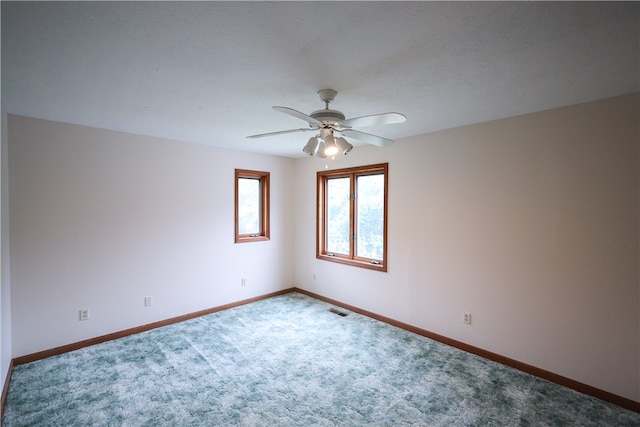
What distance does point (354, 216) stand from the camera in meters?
4.52

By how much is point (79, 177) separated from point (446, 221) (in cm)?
392

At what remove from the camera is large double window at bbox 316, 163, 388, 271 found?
4191 mm

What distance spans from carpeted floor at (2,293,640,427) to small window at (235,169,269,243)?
1674mm

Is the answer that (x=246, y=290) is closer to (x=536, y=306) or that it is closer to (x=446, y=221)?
(x=446, y=221)

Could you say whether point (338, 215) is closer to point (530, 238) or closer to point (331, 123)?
point (530, 238)

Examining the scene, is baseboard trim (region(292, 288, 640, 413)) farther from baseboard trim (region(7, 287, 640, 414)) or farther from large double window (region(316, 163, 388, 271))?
large double window (region(316, 163, 388, 271))

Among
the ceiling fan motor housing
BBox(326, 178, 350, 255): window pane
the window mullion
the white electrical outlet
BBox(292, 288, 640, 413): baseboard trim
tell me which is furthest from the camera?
BBox(326, 178, 350, 255): window pane

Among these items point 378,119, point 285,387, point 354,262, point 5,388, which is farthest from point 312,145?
point 5,388

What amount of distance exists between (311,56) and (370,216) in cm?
283

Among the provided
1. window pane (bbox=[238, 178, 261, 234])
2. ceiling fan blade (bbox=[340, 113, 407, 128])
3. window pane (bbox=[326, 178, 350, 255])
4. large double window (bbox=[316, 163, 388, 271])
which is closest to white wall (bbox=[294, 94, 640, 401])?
large double window (bbox=[316, 163, 388, 271])

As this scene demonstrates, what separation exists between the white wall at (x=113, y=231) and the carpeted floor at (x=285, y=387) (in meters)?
0.44

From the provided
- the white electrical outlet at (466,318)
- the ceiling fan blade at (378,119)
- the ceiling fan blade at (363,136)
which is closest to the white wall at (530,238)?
the white electrical outlet at (466,318)

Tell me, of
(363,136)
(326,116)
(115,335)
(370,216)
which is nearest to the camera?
(326,116)

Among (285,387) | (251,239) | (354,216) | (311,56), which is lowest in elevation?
(285,387)
